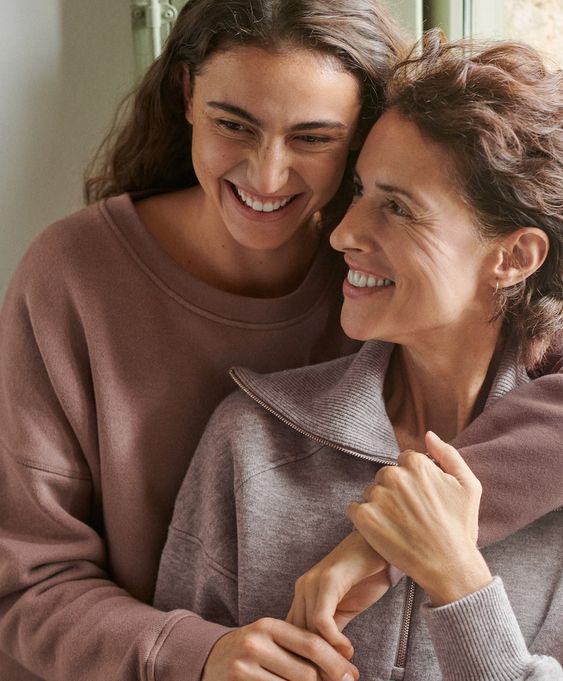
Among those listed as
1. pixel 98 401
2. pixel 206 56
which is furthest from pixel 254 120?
pixel 98 401

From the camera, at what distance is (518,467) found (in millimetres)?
1477

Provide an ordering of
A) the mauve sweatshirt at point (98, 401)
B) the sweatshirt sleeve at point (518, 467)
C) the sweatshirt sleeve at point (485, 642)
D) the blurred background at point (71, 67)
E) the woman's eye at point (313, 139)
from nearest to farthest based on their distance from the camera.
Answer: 1. the sweatshirt sleeve at point (485, 642)
2. the sweatshirt sleeve at point (518, 467)
3. the woman's eye at point (313, 139)
4. the mauve sweatshirt at point (98, 401)
5. the blurred background at point (71, 67)

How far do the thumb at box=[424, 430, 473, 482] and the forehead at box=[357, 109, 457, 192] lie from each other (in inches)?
13.8

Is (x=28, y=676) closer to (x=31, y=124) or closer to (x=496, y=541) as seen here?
(x=496, y=541)

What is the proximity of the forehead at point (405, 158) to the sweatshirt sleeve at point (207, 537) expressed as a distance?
0.41 m

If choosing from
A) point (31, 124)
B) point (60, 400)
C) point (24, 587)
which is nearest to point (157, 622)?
point (24, 587)

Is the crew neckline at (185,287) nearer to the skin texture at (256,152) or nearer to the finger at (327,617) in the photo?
the skin texture at (256,152)

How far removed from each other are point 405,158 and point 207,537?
62cm

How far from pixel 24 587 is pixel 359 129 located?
0.88m

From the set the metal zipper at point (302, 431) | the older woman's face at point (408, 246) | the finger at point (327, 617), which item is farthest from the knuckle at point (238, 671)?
the older woman's face at point (408, 246)

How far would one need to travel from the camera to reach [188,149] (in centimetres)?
187

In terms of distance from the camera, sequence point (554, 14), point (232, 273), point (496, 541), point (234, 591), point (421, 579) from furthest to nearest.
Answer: point (554, 14)
point (232, 273)
point (234, 591)
point (496, 541)
point (421, 579)

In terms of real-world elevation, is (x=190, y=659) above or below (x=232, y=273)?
below

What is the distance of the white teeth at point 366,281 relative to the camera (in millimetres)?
1562
